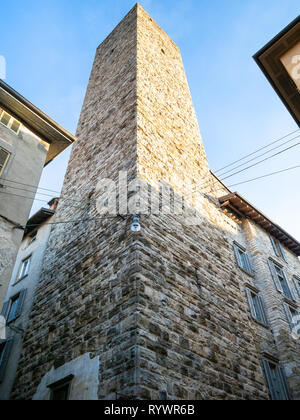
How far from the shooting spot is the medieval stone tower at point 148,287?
17.7ft

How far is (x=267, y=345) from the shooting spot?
9.11m

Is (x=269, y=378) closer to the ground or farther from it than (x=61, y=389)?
farther from it

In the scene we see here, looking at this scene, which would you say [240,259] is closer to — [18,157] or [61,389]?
[61,389]

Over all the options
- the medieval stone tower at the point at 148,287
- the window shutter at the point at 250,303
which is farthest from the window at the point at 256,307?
the medieval stone tower at the point at 148,287

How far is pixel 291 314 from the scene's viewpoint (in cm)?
1038

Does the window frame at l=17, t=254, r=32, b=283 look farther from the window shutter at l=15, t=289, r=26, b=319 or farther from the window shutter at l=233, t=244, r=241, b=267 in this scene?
the window shutter at l=233, t=244, r=241, b=267

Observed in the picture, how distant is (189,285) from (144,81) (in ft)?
23.3

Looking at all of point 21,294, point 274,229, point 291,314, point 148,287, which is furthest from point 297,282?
point 21,294

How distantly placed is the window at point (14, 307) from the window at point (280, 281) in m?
7.28

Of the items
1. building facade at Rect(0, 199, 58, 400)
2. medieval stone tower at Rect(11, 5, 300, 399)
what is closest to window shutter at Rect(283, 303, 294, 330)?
medieval stone tower at Rect(11, 5, 300, 399)

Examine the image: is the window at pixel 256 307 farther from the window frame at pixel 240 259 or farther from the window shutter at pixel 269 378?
the window shutter at pixel 269 378

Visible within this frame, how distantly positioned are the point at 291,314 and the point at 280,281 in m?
1.49

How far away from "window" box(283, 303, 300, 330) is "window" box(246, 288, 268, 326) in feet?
2.39
